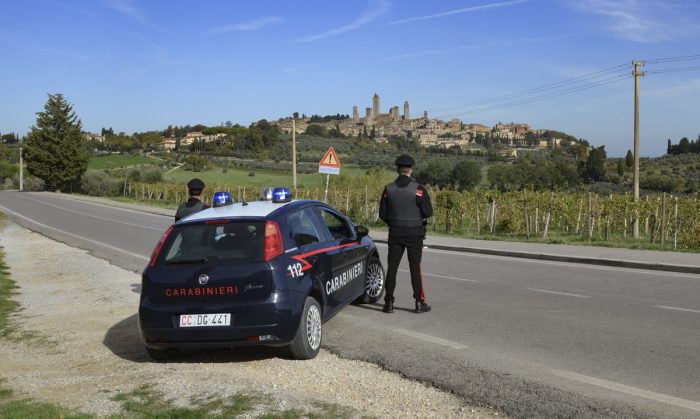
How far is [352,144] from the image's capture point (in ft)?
373

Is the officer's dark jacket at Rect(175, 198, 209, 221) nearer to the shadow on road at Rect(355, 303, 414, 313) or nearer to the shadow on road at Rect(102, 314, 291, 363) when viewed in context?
the shadow on road at Rect(102, 314, 291, 363)

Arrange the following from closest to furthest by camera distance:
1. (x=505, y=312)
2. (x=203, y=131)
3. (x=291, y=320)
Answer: (x=291, y=320)
(x=505, y=312)
(x=203, y=131)

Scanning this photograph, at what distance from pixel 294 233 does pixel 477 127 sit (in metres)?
171

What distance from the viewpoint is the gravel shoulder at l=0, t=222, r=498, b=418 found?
4762mm

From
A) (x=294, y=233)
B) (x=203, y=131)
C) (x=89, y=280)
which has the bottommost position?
(x=89, y=280)

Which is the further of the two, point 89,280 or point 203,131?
point 203,131

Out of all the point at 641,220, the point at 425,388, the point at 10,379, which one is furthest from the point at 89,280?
the point at 641,220

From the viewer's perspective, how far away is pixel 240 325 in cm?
582

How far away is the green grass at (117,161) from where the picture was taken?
106 metres

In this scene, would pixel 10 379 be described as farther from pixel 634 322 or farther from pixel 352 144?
pixel 352 144

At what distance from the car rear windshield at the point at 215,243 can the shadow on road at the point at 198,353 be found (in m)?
1.00

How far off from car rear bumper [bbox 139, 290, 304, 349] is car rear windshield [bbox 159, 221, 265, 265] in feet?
1.48

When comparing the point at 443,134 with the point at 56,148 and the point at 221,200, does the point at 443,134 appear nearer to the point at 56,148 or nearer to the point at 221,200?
the point at 56,148

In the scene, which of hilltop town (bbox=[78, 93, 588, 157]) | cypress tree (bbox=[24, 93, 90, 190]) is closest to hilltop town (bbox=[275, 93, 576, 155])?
hilltop town (bbox=[78, 93, 588, 157])
